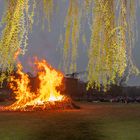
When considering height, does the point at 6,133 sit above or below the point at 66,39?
below

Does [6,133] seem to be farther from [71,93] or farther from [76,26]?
[71,93]

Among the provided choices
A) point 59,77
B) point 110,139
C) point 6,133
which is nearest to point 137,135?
point 110,139

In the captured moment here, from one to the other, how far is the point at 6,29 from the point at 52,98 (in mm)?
52032

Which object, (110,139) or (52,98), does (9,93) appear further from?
(110,139)

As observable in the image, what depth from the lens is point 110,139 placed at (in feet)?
93.7

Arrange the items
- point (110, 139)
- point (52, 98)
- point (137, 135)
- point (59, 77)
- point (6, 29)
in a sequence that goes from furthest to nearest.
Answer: point (59, 77)
point (52, 98)
point (137, 135)
point (110, 139)
point (6, 29)

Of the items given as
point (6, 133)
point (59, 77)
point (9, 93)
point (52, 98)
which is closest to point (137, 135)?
point (6, 133)

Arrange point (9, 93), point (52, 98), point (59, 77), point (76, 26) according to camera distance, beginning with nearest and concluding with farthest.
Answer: point (76, 26)
point (52, 98)
point (59, 77)
point (9, 93)

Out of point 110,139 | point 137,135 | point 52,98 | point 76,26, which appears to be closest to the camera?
point 76,26

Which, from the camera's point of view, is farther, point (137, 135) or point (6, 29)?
point (137, 135)

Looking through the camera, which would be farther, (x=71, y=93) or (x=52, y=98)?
(x=71, y=93)

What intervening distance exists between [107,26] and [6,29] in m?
1.01

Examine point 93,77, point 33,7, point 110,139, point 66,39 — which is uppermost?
point 33,7

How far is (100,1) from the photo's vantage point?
4207 millimetres
